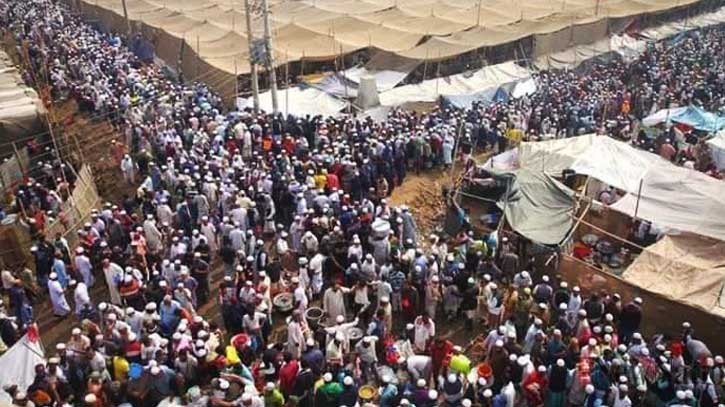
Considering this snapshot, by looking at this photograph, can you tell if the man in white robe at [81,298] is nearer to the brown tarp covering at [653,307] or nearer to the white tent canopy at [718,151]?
the brown tarp covering at [653,307]

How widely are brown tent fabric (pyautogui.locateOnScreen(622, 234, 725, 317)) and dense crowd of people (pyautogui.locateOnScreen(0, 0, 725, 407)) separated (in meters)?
0.67

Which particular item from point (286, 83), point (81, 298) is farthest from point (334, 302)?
point (286, 83)

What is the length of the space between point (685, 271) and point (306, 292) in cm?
671

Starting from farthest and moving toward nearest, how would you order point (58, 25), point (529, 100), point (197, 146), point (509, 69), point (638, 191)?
point (58, 25), point (509, 69), point (529, 100), point (197, 146), point (638, 191)

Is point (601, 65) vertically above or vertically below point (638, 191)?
below

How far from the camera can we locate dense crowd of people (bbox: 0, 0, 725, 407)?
31.3 ft

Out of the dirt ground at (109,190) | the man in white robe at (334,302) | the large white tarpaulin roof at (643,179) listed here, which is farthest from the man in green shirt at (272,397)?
the large white tarpaulin roof at (643,179)

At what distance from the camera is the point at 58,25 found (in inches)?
1248

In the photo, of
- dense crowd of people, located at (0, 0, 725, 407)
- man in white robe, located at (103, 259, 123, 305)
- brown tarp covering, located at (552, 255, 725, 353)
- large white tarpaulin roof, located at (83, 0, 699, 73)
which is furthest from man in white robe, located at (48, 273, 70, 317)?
large white tarpaulin roof, located at (83, 0, 699, 73)

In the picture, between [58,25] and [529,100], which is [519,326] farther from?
[58,25]

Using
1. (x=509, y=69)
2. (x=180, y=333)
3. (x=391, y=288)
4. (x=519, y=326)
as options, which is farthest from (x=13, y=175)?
(x=509, y=69)

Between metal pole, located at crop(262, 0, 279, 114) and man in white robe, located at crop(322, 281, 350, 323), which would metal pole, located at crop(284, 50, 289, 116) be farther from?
man in white robe, located at crop(322, 281, 350, 323)

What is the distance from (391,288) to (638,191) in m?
6.06

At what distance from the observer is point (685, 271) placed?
1202 centimetres
